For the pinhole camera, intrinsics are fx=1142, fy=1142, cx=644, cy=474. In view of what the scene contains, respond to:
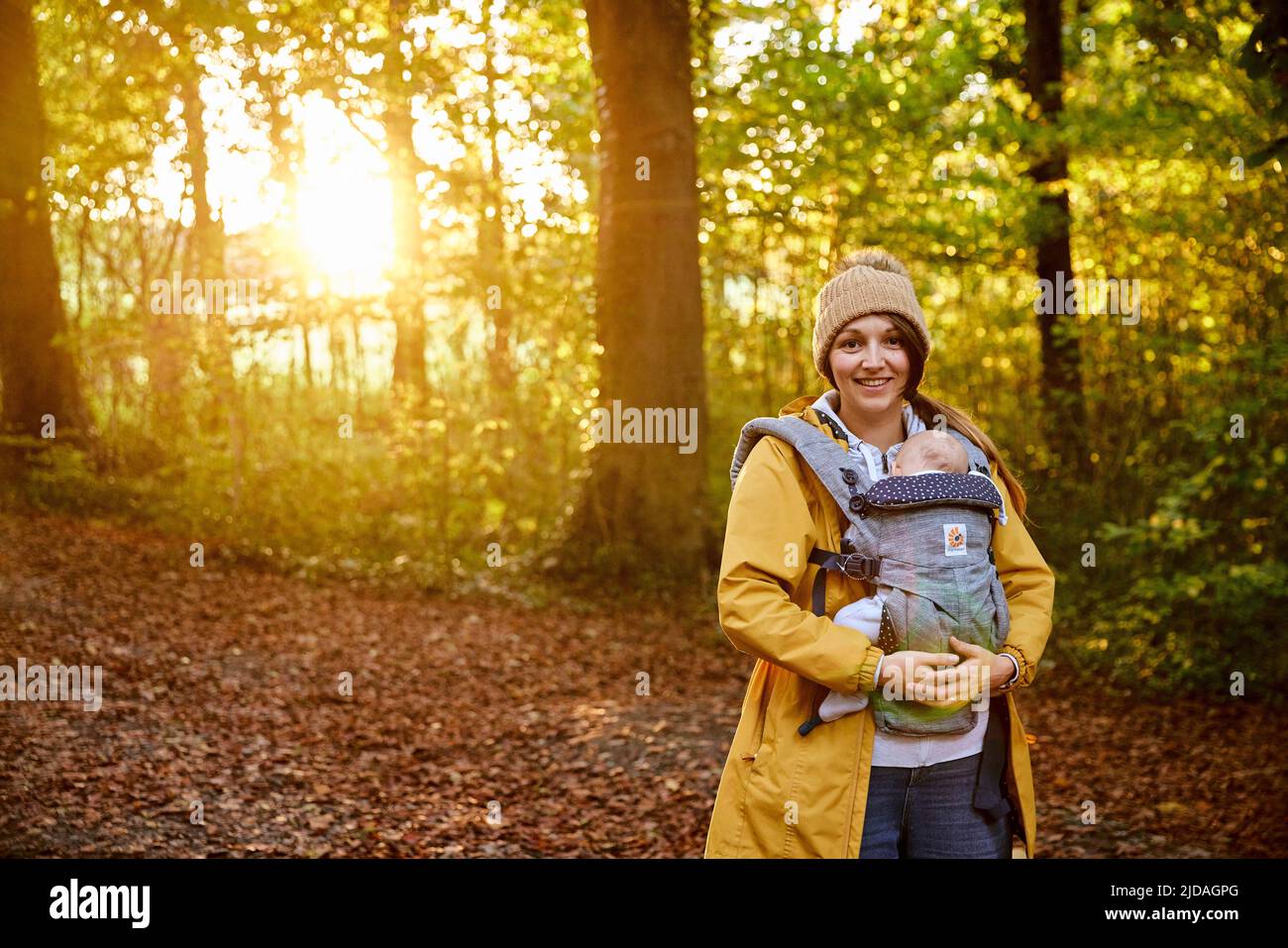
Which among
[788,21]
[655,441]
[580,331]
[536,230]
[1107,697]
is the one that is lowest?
[1107,697]

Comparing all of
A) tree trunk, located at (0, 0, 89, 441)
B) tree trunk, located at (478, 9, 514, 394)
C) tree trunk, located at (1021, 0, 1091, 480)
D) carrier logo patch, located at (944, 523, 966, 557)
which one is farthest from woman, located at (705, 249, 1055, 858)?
tree trunk, located at (0, 0, 89, 441)

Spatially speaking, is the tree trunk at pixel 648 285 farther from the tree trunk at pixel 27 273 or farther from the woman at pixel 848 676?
the woman at pixel 848 676

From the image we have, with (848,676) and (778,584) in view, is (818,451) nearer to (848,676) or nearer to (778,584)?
(778,584)

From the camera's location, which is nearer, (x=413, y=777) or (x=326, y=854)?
(x=326, y=854)

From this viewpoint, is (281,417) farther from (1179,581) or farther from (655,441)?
(1179,581)

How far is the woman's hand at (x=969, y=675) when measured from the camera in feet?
7.86

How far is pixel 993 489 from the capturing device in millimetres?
2533

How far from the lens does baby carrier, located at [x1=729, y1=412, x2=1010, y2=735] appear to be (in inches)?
96.2

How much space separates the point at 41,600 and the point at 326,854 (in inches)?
197

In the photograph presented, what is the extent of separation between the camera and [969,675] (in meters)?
2.41

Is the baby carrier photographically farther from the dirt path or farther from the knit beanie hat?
the dirt path

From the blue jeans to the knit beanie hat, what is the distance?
0.92 m

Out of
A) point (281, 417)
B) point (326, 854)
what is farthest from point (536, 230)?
point (326, 854)

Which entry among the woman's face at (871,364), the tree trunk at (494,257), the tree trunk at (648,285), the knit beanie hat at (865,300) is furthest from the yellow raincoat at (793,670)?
the tree trunk at (494,257)
